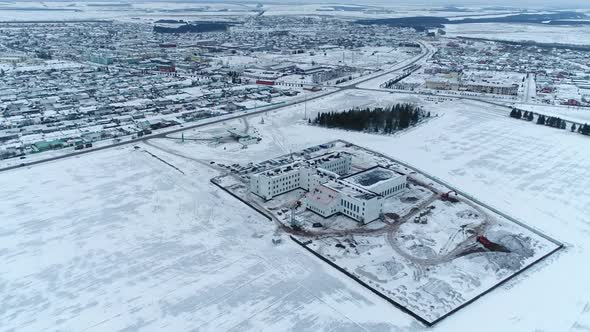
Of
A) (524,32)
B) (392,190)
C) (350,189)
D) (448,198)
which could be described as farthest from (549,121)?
(524,32)

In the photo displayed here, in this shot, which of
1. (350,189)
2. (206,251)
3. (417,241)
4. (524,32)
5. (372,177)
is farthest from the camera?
(524,32)

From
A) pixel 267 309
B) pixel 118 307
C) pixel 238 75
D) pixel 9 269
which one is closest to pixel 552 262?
pixel 267 309

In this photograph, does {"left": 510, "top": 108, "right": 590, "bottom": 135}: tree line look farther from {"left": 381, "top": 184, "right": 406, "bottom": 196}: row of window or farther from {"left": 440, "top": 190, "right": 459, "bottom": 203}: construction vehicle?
{"left": 381, "top": 184, "right": 406, "bottom": 196}: row of window

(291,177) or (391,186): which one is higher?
(291,177)

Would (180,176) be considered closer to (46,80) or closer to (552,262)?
(552,262)

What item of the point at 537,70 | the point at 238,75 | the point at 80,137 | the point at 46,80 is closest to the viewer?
the point at 80,137

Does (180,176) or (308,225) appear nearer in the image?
(308,225)

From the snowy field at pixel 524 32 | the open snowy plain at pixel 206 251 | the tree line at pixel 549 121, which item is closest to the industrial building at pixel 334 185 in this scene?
the open snowy plain at pixel 206 251

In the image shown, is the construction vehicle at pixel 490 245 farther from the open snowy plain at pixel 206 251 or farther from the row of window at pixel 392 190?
the row of window at pixel 392 190

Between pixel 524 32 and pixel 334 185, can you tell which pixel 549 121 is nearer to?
pixel 334 185
